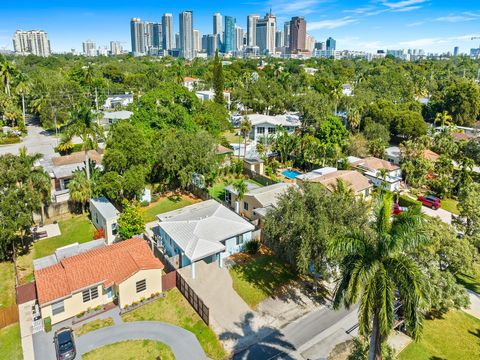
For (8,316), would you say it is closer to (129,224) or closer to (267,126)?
(129,224)

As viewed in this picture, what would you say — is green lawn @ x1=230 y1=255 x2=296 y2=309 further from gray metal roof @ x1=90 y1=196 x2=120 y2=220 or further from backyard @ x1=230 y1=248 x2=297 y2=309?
gray metal roof @ x1=90 y1=196 x2=120 y2=220

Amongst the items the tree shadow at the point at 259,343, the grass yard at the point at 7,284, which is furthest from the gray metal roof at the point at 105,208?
the tree shadow at the point at 259,343

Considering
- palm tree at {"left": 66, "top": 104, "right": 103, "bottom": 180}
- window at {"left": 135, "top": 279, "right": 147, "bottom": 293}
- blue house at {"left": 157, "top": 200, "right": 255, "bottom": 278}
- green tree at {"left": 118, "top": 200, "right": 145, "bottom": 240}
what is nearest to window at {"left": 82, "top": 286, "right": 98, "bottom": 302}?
window at {"left": 135, "top": 279, "right": 147, "bottom": 293}

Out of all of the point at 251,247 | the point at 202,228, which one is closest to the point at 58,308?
the point at 202,228

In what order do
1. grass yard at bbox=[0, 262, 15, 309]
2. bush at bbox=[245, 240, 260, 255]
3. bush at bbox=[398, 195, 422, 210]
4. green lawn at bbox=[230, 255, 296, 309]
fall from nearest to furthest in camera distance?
grass yard at bbox=[0, 262, 15, 309] < green lawn at bbox=[230, 255, 296, 309] < bush at bbox=[245, 240, 260, 255] < bush at bbox=[398, 195, 422, 210]

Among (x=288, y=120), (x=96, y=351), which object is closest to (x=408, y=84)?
(x=288, y=120)

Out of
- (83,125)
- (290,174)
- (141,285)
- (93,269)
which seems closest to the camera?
(93,269)

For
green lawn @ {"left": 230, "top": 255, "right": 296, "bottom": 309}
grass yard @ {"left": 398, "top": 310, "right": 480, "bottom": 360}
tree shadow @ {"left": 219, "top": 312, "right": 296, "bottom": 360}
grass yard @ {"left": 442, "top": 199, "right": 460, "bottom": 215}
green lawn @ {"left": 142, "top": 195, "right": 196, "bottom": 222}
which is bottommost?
grass yard @ {"left": 398, "top": 310, "right": 480, "bottom": 360}
